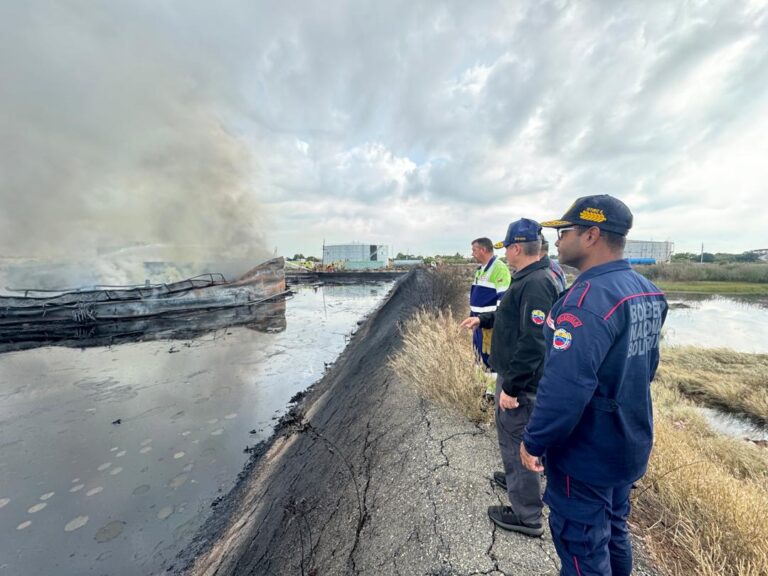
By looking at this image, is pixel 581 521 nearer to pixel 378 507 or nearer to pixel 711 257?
pixel 378 507

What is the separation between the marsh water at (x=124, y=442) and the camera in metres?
4.16

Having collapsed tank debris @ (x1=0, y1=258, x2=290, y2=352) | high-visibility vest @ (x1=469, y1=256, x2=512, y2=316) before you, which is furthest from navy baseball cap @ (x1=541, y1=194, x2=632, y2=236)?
collapsed tank debris @ (x1=0, y1=258, x2=290, y2=352)

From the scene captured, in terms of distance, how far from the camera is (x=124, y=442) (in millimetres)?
6355

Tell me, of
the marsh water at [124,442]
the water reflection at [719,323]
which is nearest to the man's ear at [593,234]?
the marsh water at [124,442]

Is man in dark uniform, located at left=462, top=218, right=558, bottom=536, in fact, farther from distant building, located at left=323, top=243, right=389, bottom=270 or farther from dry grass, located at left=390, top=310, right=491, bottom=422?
distant building, located at left=323, top=243, right=389, bottom=270

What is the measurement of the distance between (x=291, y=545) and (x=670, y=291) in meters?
40.5

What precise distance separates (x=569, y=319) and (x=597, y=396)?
1.23 feet

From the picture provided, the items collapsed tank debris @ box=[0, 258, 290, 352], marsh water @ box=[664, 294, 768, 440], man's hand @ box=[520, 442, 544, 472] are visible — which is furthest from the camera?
collapsed tank debris @ box=[0, 258, 290, 352]

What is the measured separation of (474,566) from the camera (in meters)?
2.06

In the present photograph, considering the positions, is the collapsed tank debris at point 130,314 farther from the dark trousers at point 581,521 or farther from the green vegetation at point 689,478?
the dark trousers at point 581,521

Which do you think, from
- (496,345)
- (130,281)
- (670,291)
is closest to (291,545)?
(496,345)

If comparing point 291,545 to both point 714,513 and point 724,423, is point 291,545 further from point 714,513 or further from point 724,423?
point 724,423

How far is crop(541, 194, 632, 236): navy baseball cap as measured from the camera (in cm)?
156

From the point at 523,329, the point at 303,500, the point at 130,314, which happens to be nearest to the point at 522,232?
the point at 523,329
